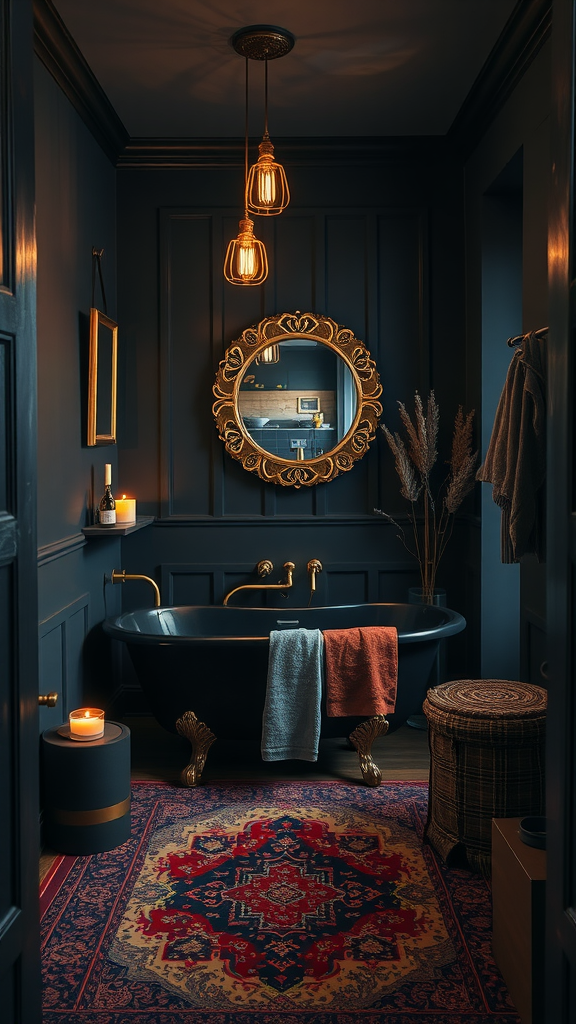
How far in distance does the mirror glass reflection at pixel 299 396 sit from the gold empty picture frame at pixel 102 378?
2.31 ft

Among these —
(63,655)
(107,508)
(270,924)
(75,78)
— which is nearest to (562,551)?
(270,924)

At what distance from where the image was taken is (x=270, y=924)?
248cm

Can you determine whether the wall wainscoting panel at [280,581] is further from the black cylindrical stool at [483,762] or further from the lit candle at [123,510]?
the black cylindrical stool at [483,762]

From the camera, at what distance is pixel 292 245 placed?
4.62m

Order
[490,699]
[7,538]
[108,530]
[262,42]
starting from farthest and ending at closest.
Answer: [108,530] → [262,42] → [490,699] → [7,538]

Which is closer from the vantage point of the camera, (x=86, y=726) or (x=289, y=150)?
(x=86, y=726)

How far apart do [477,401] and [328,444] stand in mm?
810

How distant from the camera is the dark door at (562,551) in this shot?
1389 mm

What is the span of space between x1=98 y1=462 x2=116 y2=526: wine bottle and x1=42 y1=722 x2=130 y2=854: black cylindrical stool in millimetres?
1238

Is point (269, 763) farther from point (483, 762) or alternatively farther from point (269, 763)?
point (483, 762)

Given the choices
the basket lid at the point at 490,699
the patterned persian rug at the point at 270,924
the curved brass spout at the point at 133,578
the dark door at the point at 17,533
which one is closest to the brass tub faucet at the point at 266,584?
the curved brass spout at the point at 133,578

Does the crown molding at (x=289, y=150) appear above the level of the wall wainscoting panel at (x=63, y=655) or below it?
above

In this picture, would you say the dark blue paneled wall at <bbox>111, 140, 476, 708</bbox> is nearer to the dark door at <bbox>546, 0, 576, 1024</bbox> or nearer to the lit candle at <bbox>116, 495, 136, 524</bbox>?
the lit candle at <bbox>116, 495, 136, 524</bbox>

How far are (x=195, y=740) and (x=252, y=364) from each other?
202 cm
